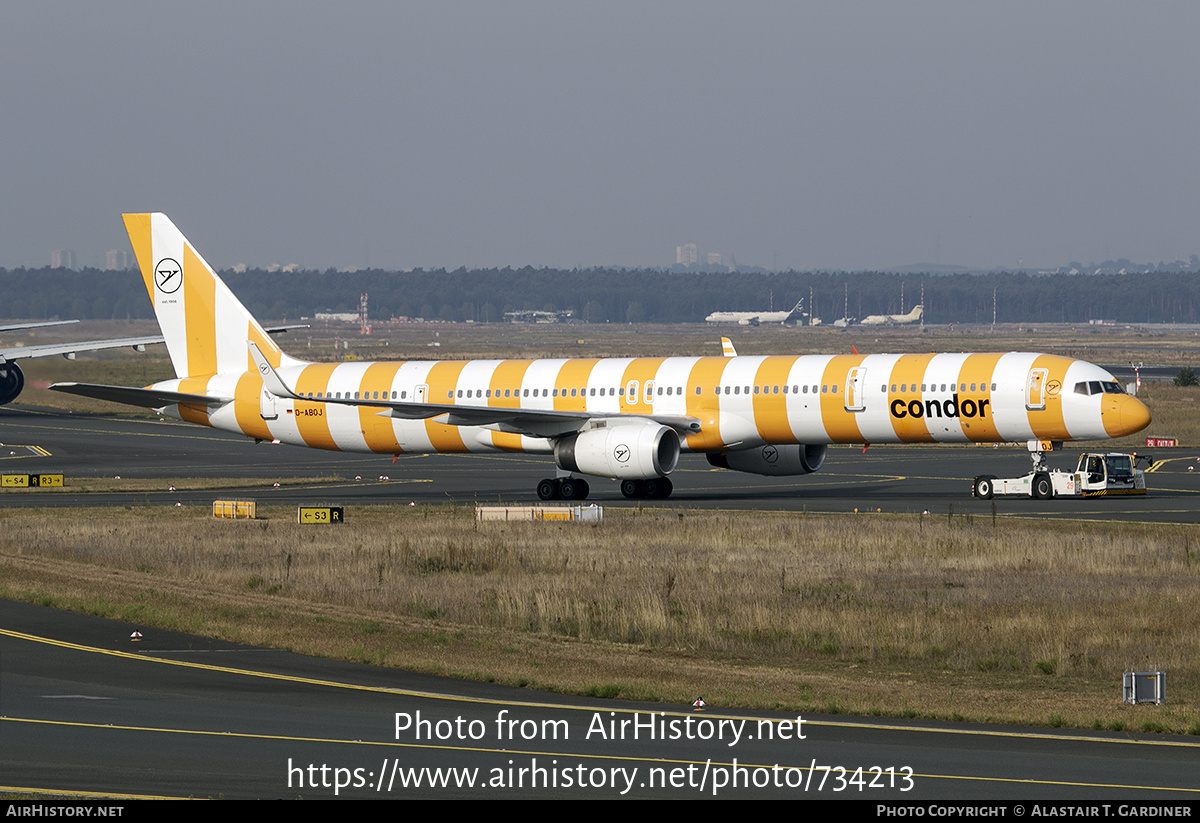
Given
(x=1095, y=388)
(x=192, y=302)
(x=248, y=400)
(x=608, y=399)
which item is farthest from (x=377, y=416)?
(x=1095, y=388)

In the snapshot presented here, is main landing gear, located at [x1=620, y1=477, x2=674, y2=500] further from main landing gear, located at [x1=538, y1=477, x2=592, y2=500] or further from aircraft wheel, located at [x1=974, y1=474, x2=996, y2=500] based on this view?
aircraft wheel, located at [x1=974, y1=474, x2=996, y2=500]

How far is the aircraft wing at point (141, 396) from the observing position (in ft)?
172

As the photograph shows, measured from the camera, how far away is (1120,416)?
4891 cm

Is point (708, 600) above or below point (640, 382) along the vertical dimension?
below

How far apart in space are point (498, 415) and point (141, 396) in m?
13.1

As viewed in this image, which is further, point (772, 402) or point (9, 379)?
point (9, 379)

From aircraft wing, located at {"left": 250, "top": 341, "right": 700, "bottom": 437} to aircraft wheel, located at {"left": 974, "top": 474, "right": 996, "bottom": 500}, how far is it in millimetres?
10211

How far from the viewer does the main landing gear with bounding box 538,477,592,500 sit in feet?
180

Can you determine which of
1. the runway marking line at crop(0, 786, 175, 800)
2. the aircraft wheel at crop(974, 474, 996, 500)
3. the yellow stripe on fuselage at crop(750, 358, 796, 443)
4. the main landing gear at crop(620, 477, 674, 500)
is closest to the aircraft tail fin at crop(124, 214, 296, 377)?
the main landing gear at crop(620, 477, 674, 500)

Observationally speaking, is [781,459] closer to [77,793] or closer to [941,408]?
[941,408]

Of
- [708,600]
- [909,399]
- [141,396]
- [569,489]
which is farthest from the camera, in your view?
[141,396]

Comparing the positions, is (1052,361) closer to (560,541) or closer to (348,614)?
(560,541)
